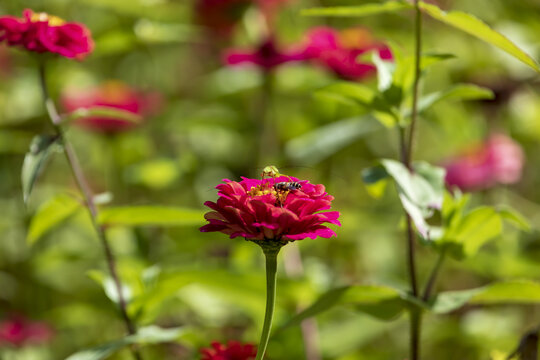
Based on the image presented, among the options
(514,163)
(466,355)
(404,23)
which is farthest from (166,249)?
(404,23)

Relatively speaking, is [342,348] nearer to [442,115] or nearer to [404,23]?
[442,115]

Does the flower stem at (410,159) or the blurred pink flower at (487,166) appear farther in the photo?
the blurred pink flower at (487,166)

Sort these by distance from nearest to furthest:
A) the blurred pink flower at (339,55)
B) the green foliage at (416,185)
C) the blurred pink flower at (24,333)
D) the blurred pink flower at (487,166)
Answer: the green foliage at (416,185)
the blurred pink flower at (24,333)
the blurred pink flower at (339,55)
the blurred pink flower at (487,166)

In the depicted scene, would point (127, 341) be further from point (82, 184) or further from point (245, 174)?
point (245, 174)

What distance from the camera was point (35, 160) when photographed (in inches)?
20.2

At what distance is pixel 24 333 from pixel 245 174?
0.44m

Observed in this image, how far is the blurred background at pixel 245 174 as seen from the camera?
2.77 feet

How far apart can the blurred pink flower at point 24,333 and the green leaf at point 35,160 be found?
0.34m

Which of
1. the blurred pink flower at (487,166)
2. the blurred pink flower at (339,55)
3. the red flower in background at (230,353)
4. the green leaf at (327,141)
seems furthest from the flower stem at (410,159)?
the blurred pink flower at (487,166)

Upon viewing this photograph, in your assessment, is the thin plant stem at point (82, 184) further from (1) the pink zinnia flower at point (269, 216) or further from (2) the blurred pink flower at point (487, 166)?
(2) the blurred pink flower at point (487, 166)

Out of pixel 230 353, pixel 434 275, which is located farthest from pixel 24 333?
pixel 434 275

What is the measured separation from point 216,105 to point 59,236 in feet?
1.23

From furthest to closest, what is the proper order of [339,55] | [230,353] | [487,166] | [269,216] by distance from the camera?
[487,166], [339,55], [230,353], [269,216]

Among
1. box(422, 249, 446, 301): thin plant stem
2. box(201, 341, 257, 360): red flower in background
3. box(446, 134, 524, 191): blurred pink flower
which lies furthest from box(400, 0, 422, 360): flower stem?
box(446, 134, 524, 191): blurred pink flower
